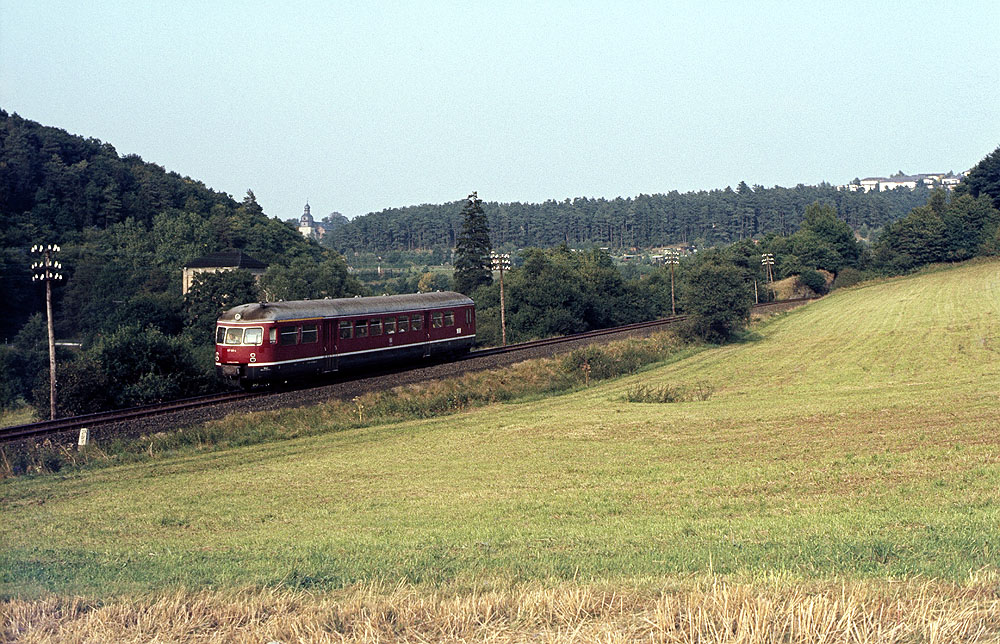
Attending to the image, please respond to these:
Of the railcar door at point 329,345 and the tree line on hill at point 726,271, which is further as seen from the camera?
the tree line on hill at point 726,271

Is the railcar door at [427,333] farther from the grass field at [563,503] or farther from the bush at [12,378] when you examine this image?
the bush at [12,378]

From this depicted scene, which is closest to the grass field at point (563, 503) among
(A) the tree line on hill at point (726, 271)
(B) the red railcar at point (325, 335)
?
(B) the red railcar at point (325, 335)

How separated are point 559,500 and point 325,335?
18.4 metres

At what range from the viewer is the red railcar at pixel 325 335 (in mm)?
29031

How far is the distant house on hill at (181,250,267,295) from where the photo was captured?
89.4 metres

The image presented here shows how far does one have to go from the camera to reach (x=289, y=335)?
2956cm

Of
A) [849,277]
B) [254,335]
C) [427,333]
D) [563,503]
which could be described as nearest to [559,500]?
[563,503]

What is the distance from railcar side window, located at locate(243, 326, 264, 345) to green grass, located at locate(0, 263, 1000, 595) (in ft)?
13.8

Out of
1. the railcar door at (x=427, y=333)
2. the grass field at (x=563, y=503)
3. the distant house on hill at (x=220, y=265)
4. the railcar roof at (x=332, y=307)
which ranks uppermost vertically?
the distant house on hill at (x=220, y=265)

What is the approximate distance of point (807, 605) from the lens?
612cm

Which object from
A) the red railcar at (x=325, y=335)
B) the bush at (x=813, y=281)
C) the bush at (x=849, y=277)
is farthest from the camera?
the bush at (x=813, y=281)

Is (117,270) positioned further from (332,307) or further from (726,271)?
(332,307)

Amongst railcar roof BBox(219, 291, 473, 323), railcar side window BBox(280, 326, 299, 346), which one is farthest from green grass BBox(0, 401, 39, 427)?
railcar side window BBox(280, 326, 299, 346)

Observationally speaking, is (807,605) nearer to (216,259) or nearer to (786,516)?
(786,516)
